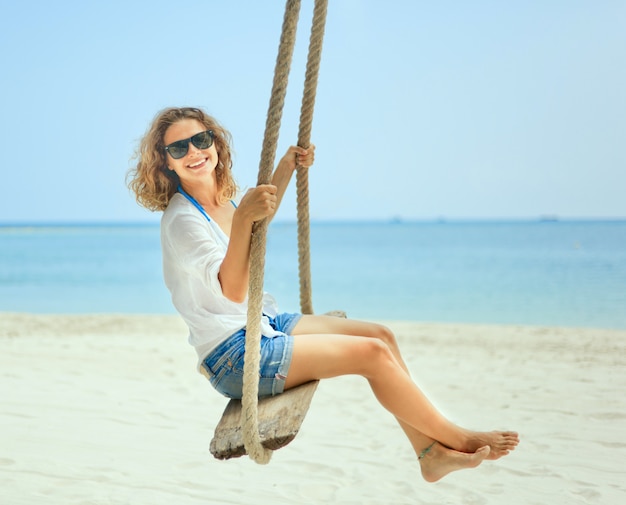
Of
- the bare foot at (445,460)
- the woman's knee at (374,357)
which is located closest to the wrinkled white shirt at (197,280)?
the woman's knee at (374,357)

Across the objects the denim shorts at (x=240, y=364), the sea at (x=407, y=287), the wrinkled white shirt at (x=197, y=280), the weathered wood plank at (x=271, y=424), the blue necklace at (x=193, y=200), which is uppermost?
the blue necklace at (x=193, y=200)

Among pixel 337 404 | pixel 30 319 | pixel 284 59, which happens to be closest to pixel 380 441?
pixel 337 404

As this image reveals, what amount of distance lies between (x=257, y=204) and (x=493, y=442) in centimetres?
105

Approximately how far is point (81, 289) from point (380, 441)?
13463 mm

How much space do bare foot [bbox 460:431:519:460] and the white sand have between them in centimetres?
122

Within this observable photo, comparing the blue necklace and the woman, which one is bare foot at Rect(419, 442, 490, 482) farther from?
the blue necklace

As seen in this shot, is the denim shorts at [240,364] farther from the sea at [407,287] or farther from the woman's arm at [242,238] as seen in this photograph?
the sea at [407,287]

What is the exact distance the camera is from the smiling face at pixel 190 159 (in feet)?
7.23

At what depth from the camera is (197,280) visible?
6.77ft

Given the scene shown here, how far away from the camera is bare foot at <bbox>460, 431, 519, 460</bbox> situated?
7.20 feet

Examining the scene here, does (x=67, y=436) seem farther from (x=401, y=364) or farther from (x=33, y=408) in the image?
(x=401, y=364)

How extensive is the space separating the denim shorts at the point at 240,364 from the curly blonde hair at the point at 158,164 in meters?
0.52

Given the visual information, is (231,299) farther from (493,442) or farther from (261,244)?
(493,442)

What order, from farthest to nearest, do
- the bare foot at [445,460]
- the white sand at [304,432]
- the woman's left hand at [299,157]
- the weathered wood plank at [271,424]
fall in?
the white sand at [304,432], the woman's left hand at [299,157], the bare foot at [445,460], the weathered wood plank at [271,424]
